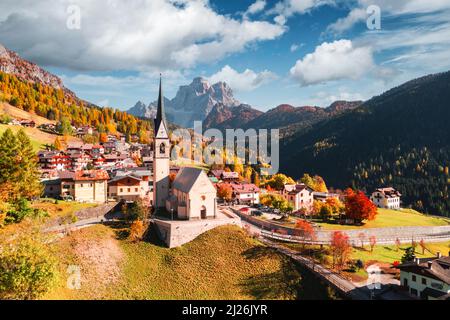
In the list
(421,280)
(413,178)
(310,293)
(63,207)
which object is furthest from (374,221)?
(413,178)

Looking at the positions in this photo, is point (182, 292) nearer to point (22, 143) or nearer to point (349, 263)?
point (349, 263)

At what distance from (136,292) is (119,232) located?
11721mm

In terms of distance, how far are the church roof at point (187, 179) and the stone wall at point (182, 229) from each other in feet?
17.8

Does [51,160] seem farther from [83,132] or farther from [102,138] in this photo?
[83,132]

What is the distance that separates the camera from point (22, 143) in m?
46.2

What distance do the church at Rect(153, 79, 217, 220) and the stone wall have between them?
260cm

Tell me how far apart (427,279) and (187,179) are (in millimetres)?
34102

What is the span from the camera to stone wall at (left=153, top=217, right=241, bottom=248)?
4556 cm

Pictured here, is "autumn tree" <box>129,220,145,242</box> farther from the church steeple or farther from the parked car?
the parked car

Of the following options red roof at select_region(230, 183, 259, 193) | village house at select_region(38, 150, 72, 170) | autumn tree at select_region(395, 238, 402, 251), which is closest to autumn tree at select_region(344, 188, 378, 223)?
autumn tree at select_region(395, 238, 402, 251)

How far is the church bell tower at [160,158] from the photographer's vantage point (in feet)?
186

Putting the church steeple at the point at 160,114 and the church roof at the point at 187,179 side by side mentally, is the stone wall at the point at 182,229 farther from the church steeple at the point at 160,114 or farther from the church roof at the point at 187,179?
the church steeple at the point at 160,114

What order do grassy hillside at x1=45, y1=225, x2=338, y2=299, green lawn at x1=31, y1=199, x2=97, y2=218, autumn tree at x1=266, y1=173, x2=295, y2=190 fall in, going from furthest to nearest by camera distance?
1. autumn tree at x1=266, y1=173, x2=295, y2=190
2. green lawn at x1=31, y1=199, x2=97, y2=218
3. grassy hillside at x1=45, y1=225, x2=338, y2=299

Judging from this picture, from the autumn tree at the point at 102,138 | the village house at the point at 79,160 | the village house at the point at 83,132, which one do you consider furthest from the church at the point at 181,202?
the village house at the point at 83,132
